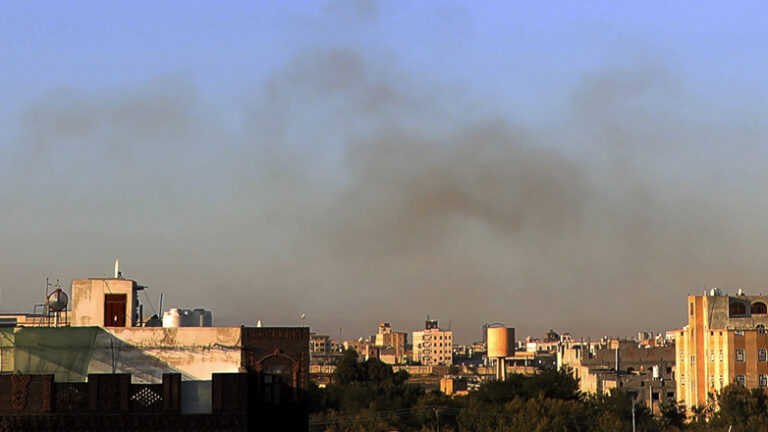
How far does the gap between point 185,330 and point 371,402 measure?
2522 inches

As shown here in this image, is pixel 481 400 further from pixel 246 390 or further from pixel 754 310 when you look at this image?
pixel 246 390

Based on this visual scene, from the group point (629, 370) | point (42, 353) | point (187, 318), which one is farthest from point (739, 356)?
point (42, 353)

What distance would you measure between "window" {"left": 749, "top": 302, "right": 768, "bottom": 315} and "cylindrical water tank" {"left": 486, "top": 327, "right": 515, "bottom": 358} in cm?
3605

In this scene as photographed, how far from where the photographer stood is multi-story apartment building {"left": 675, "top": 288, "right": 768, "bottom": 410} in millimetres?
130500

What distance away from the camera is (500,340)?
169000mm

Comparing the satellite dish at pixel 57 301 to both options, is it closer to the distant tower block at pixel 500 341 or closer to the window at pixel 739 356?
the window at pixel 739 356

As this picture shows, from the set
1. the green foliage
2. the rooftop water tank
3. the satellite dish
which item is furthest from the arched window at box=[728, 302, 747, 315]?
the satellite dish

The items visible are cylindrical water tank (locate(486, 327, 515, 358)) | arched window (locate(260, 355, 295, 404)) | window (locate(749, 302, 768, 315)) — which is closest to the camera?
arched window (locate(260, 355, 295, 404))

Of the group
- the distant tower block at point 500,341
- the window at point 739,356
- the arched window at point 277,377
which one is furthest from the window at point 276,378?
the distant tower block at point 500,341

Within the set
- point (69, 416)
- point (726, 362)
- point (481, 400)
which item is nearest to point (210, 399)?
point (69, 416)

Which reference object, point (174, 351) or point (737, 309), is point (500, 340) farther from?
point (174, 351)

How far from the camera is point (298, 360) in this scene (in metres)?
64.1

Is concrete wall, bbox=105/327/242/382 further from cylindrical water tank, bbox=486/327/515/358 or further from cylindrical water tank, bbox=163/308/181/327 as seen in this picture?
cylindrical water tank, bbox=486/327/515/358

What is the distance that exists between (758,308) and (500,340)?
38.4 metres
